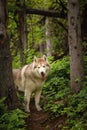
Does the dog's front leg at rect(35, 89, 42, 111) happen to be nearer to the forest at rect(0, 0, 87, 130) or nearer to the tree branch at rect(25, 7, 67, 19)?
the forest at rect(0, 0, 87, 130)

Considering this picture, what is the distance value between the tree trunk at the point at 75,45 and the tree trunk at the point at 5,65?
1.89 metres

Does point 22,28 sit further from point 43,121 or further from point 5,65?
point 43,121

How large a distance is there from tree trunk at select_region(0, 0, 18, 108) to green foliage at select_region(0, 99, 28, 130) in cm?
43

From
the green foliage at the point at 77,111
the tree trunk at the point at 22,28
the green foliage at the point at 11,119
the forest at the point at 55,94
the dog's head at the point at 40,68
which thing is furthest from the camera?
the tree trunk at the point at 22,28

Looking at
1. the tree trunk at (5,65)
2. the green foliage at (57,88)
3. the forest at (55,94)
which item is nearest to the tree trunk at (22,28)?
the green foliage at (57,88)

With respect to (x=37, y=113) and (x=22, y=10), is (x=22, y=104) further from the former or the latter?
(x=22, y=10)

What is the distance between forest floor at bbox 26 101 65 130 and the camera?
8.30m

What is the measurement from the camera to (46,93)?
10742mm

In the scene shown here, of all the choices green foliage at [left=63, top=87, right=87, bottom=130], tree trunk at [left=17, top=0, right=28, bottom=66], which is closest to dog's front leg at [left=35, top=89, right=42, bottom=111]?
green foliage at [left=63, top=87, right=87, bottom=130]

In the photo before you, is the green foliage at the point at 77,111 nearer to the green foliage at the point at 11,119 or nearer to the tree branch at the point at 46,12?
the green foliage at the point at 11,119

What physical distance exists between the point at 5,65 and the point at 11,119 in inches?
64.8

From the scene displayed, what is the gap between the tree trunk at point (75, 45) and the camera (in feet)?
28.9

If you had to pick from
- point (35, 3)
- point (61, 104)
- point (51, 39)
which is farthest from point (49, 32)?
point (61, 104)

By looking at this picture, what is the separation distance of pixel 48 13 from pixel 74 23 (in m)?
5.09
